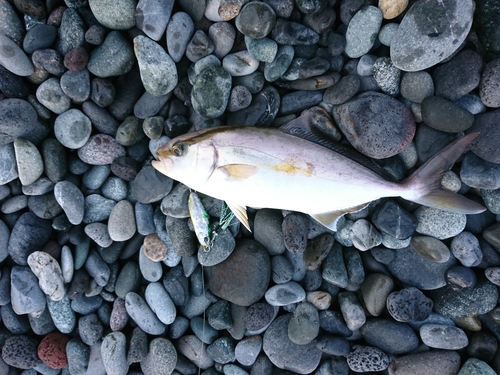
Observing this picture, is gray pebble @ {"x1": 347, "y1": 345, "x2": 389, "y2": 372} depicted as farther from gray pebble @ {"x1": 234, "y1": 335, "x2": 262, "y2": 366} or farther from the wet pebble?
the wet pebble

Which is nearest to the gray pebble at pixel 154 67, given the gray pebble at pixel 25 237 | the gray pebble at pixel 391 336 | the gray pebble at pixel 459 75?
the gray pebble at pixel 25 237

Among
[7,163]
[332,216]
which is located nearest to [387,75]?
[332,216]

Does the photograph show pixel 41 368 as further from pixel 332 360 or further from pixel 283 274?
pixel 332 360

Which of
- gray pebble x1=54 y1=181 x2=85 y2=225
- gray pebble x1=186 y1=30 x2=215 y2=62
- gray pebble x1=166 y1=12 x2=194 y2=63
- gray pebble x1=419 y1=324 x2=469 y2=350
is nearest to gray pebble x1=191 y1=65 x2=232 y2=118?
gray pebble x1=186 y1=30 x2=215 y2=62

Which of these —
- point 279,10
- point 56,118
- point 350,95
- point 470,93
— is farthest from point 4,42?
point 470,93

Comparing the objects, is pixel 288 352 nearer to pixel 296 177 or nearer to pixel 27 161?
pixel 296 177
